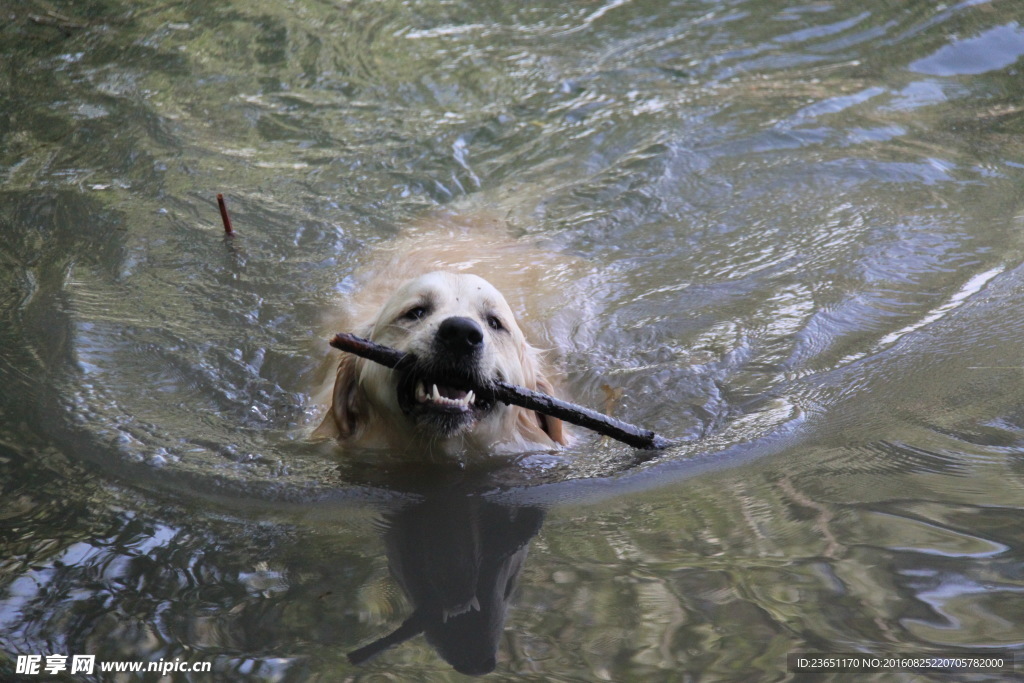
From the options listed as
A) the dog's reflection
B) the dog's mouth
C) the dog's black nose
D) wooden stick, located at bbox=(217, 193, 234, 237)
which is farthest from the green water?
the dog's black nose

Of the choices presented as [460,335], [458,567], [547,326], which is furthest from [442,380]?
[547,326]

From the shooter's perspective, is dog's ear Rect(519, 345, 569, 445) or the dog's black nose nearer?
the dog's black nose

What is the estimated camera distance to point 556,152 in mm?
7191

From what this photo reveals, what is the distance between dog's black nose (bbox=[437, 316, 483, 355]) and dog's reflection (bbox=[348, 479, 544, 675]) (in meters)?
0.54

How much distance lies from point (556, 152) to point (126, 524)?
4.80 meters

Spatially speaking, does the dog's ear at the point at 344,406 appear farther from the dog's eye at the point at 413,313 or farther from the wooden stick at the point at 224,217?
the wooden stick at the point at 224,217

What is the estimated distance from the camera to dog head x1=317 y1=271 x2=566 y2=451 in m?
3.75

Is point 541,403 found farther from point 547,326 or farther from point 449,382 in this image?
point 547,326

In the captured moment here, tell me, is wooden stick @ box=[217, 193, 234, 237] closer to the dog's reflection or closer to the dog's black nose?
the dog's black nose

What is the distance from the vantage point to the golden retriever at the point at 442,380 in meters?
3.76

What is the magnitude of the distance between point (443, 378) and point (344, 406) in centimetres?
73

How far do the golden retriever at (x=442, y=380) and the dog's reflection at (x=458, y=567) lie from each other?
1.11ft

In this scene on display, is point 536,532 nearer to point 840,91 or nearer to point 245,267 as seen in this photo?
point 245,267

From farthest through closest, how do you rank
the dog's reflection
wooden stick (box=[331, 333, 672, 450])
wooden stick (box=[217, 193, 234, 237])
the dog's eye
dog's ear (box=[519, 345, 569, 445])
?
wooden stick (box=[217, 193, 234, 237]) → dog's ear (box=[519, 345, 569, 445]) → the dog's eye → wooden stick (box=[331, 333, 672, 450]) → the dog's reflection
